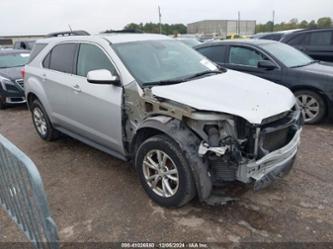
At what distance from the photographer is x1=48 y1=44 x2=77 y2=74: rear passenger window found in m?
4.12

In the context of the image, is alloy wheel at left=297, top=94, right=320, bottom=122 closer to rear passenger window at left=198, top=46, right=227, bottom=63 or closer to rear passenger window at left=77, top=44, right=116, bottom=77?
rear passenger window at left=198, top=46, right=227, bottom=63

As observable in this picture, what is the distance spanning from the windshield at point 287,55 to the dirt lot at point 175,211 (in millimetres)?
2131

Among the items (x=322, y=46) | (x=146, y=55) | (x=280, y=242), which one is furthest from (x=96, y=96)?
(x=322, y=46)

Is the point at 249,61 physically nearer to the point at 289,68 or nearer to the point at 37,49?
the point at 289,68

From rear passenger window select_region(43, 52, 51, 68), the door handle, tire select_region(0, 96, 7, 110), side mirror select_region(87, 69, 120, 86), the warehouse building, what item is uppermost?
the warehouse building

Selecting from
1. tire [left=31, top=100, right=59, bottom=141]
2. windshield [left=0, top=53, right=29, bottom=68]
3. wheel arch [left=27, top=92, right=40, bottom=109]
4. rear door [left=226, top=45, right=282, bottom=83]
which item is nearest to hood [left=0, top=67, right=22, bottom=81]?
windshield [left=0, top=53, right=29, bottom=68]

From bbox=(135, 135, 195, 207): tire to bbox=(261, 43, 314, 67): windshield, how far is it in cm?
377

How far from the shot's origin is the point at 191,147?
2736 millimetres

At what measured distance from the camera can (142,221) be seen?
9.75 ft

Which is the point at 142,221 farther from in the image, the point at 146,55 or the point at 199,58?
the point at 199,58

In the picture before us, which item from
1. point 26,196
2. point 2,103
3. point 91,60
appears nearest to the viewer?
point 26,196

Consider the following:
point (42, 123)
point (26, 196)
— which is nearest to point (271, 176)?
point (26, 196)

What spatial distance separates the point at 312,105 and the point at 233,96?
322 cm

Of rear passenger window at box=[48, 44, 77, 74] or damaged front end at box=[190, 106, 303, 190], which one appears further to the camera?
rear passenger window at box=[48, 44, 77, 74]
